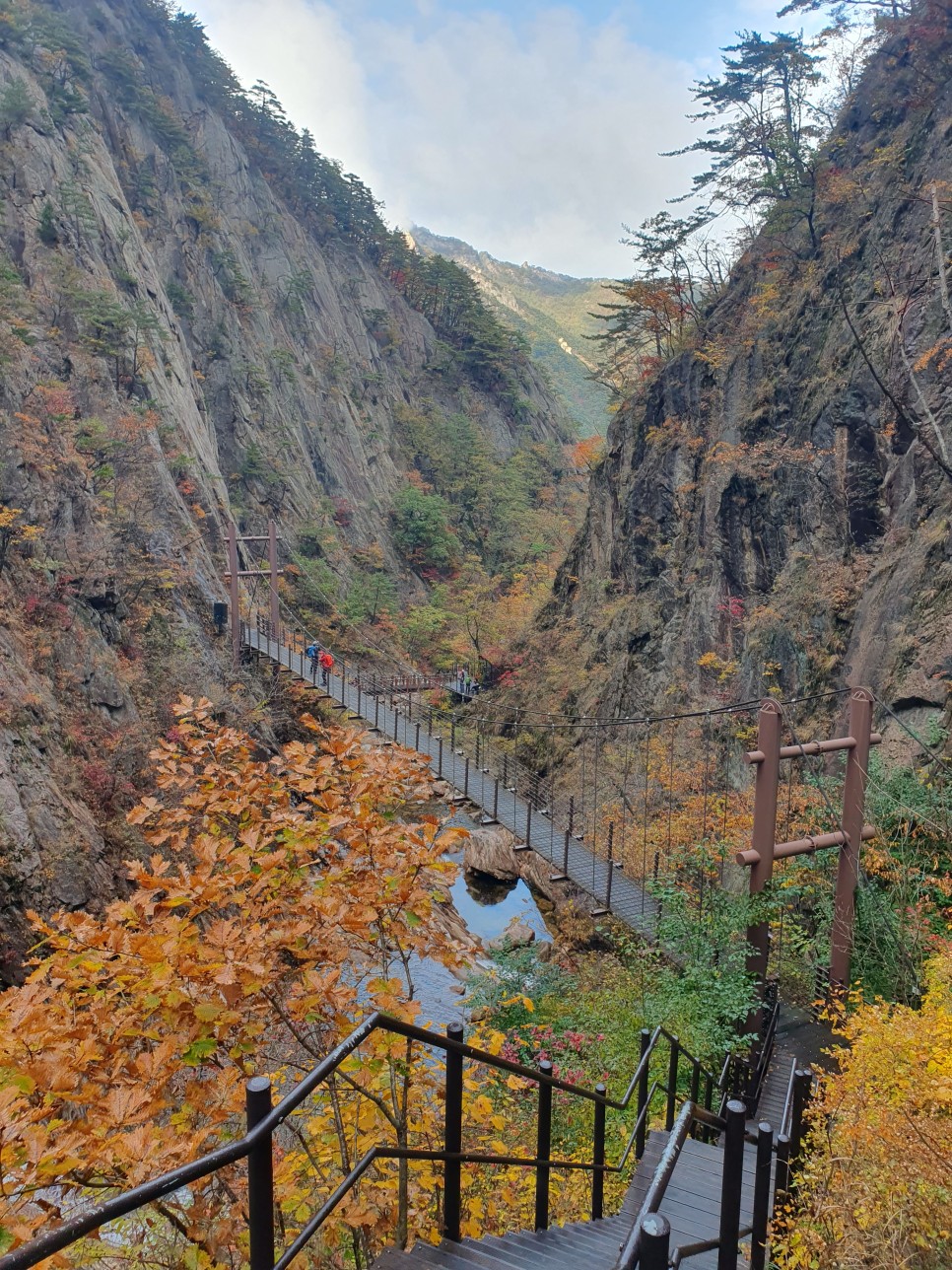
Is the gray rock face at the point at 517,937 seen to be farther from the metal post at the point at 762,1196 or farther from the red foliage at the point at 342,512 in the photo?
the red foliage at the point at 342,512

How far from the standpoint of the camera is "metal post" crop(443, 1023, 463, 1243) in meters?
1.97

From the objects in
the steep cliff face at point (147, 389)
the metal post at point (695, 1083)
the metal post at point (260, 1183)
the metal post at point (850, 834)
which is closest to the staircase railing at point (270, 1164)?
the metal post at point (260, 1183)

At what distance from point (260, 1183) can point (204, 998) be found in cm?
118

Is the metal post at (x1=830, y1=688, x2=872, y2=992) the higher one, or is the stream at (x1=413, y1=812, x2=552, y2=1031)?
the metal post at (x1=830, y1=688, x2=872, y2=992)

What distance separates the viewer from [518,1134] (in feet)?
18.7

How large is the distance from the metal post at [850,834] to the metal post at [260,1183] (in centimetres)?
605

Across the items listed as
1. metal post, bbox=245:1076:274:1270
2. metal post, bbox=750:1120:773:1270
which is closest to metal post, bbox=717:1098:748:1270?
metal post, bbox=750:1120:773:1270

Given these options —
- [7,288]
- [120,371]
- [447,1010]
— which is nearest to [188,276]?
[120,371]

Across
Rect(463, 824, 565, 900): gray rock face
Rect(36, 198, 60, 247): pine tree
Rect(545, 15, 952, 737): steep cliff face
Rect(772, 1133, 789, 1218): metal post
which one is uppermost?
Rect(36, 198, 60, 247): pine tree

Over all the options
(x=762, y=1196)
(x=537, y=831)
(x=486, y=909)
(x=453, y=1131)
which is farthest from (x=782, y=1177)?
(x=486, y=909)

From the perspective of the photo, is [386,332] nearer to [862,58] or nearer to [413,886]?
[862,58]

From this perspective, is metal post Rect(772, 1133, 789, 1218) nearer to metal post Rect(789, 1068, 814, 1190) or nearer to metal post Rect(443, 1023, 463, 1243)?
metal post Rect(789, 1068, 814, 1190)

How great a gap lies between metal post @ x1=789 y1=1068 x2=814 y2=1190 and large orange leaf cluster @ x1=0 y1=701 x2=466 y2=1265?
Result: 1672 mm

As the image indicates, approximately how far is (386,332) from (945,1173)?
3653cm
